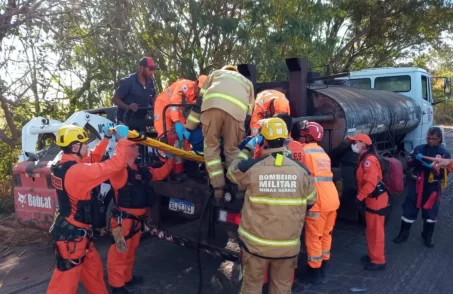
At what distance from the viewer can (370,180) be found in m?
4.49

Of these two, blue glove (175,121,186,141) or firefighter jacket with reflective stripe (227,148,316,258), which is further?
blue glove (175,121,186,141)

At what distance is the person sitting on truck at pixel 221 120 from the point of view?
3.68m

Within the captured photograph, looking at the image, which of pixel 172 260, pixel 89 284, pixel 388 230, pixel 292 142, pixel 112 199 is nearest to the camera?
pixel 89 284

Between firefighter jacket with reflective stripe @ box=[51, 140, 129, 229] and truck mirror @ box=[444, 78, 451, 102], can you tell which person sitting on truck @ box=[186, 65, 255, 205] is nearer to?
firefighter jacket with reflective stripe @ box=[51, 140, 129, 229]

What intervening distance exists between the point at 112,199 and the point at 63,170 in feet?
3.76

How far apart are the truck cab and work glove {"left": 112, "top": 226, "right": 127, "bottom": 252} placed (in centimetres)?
531

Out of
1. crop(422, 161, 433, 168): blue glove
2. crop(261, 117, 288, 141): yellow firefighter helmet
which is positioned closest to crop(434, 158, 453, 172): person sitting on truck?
crop(422, 161, 433, 168): blue glove

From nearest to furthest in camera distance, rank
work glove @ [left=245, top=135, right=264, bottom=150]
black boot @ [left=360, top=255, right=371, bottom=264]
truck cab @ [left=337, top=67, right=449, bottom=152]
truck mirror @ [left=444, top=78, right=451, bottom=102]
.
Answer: work glove @ [left=245, top=135, right=264, bottom=150], black boot @ [left=360, top=255, right=371, bottom=264], truck cab @ [left=337, top=67, right=449, bottom=152], truck mirror @ [left=444, top=78, right=451, bottom=102]

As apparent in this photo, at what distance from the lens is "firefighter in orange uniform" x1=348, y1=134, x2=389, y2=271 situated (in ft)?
14.8

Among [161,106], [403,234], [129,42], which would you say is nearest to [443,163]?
[403,234]

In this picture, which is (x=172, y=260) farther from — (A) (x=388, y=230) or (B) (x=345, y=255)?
(A) (x=388, y=230)

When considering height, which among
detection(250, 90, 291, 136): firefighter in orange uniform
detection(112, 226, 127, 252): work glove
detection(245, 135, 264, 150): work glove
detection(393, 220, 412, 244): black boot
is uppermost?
detection(250, 90, 291, 136): firefighter in orange uniform

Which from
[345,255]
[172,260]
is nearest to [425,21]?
[345,255]

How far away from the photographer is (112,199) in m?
4.45
